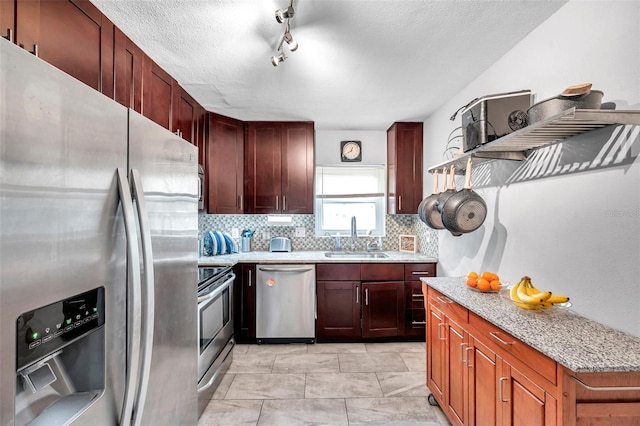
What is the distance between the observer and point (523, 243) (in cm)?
192

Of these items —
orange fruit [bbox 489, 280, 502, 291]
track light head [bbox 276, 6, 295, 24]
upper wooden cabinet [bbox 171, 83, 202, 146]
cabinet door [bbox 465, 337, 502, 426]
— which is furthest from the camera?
upper wooden cabinet [bbox 171, 83, 202, 146]

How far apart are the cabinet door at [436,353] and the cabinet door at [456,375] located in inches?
2.7

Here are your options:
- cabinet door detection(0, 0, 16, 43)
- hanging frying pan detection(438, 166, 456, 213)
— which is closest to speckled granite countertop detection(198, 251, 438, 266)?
hanging frying pan detection(438, 166, 456, 213)

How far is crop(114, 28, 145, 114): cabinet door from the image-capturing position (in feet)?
5.94

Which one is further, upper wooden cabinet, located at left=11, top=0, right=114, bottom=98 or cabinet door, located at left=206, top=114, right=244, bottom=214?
cabinet door, located at left=206, top=114, right=244, bottom=214

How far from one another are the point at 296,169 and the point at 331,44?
1.81 m

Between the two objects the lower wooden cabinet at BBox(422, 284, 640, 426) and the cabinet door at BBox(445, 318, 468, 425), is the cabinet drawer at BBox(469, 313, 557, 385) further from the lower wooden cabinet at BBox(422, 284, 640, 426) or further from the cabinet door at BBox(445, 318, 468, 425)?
the cabinet door at BBox(445, 318, 468, 425)

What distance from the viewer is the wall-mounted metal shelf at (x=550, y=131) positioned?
1198 mm

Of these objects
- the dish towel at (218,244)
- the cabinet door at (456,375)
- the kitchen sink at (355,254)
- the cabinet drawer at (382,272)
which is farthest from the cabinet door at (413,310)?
the dish towel at (218,244)

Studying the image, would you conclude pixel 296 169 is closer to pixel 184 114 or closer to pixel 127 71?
pixel 184 114

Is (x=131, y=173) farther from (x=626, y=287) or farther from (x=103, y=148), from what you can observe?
(x=626, y=287)

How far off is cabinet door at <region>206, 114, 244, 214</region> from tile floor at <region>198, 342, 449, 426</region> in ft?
5.20

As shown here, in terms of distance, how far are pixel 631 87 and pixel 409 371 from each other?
2473mm

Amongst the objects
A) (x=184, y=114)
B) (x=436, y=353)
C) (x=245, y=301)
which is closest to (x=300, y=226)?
(x=245, y=301)
